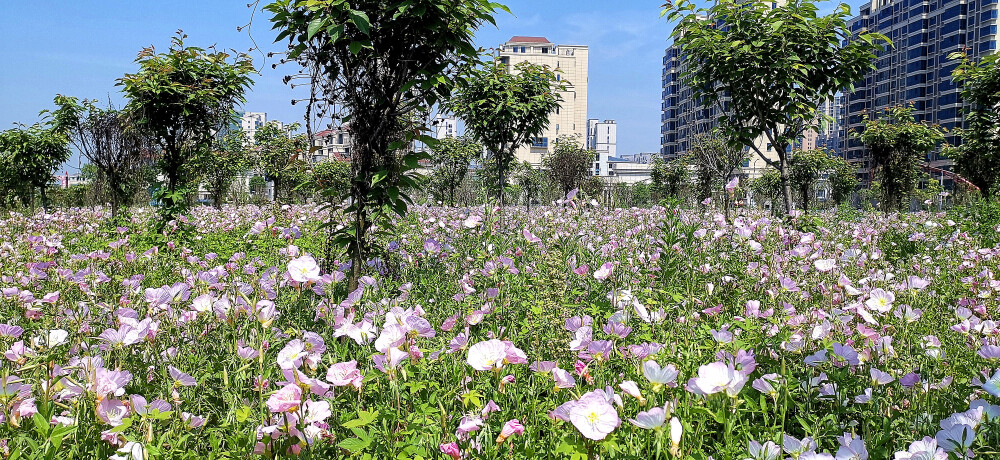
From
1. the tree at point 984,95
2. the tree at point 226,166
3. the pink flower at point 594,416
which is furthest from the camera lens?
the tree at point 226,166

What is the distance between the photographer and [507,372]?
213 cm

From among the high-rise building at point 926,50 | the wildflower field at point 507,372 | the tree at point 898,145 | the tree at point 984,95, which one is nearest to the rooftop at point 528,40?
the high-rise building at point 926,50

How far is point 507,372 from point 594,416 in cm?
91

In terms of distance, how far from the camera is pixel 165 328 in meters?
2.07

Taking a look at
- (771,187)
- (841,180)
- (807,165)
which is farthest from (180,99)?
(841,180)

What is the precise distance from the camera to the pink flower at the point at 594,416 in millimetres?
1220

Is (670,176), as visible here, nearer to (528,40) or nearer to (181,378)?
(181,378)

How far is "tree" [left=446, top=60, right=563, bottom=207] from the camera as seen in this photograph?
961 cm

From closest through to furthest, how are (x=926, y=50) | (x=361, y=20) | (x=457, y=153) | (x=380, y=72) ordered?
1. (x=361, y=20)
2. (x=380, y=72)
3. (x=457, y=153)
4. (x=926, y=50)

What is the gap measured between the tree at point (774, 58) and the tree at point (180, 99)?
19.5 feet

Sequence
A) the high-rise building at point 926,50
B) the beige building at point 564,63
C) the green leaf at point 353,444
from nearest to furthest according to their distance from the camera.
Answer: the green leaf at point 353,444 < the high-rise building at point 926,50 < the beige building at point 564,63

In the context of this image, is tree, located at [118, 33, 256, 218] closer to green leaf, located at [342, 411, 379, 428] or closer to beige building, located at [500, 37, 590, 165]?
green leaf, located at [342, 411, 379, 428]

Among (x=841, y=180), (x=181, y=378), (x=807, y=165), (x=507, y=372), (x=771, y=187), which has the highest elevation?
(x=807, y=165)

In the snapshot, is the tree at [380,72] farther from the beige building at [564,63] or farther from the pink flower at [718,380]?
the beige building at [564,63]
